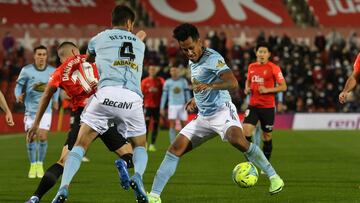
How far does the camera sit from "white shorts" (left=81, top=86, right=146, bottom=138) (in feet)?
30.3

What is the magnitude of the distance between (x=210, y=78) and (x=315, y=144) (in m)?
14.6

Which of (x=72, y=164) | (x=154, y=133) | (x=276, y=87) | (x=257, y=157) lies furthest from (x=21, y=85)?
(x=154, y=133)

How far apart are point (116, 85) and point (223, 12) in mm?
31122

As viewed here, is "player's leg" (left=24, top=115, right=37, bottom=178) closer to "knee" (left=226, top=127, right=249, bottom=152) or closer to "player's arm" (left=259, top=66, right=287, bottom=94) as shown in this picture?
"player's arm" (left=259, top=66, right=287, bottom=94)

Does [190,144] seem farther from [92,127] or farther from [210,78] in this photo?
[92,127]

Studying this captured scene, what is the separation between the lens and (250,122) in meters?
15.3

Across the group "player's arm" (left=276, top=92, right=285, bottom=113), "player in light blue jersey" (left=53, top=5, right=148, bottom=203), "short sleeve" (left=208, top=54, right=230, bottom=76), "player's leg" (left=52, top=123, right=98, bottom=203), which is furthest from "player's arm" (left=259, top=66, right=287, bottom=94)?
"player's leg" (left=52, top=123, right=98, bottom=203)

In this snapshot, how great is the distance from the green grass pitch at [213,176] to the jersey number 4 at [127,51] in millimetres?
2205

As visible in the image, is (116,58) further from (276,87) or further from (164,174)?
(276,87)

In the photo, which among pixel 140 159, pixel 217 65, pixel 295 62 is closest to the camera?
pixel 140 159

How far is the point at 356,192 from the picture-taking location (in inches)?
462

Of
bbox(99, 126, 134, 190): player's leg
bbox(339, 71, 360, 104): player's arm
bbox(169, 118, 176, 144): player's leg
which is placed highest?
bbox(339, 71, 360, 104): player's arm

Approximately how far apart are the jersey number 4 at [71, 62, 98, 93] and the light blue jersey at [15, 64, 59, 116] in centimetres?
390

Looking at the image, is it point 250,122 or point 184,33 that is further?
point 250,122
